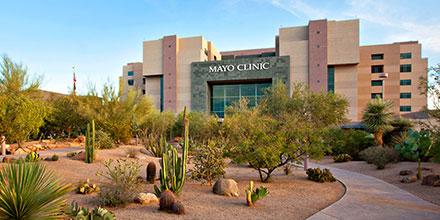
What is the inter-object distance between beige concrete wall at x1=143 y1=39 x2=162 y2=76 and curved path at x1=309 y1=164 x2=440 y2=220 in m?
45.9

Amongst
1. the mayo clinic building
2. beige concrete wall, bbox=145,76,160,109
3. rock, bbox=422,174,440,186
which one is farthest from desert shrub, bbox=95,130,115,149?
beige concrete wall, bbox=145,76,160,109

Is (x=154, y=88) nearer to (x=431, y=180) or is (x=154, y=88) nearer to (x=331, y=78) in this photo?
(x=331, y=78)

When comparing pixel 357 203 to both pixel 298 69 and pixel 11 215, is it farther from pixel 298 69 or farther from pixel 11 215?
pixel 298 69

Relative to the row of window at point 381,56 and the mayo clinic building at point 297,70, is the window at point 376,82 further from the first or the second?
the row of window at point 381,56

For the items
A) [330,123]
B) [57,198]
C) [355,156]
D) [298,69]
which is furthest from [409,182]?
[298,69]

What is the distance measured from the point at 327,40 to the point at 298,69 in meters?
6.18

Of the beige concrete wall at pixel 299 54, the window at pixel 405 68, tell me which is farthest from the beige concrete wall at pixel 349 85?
the window at pixel 405 68

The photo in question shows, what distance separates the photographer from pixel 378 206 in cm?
705

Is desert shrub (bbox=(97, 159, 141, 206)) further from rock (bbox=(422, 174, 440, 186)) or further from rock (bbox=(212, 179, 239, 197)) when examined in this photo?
rock (bbox=(422, 174, 440, 186))

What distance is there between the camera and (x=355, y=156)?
1903cm

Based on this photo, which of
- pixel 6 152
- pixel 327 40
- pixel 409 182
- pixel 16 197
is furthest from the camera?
pixel 327 40

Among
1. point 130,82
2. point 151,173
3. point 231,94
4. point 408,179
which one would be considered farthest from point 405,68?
point 130,82

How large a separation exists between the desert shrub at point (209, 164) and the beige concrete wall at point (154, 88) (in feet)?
142

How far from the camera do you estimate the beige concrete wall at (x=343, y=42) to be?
136 feet
